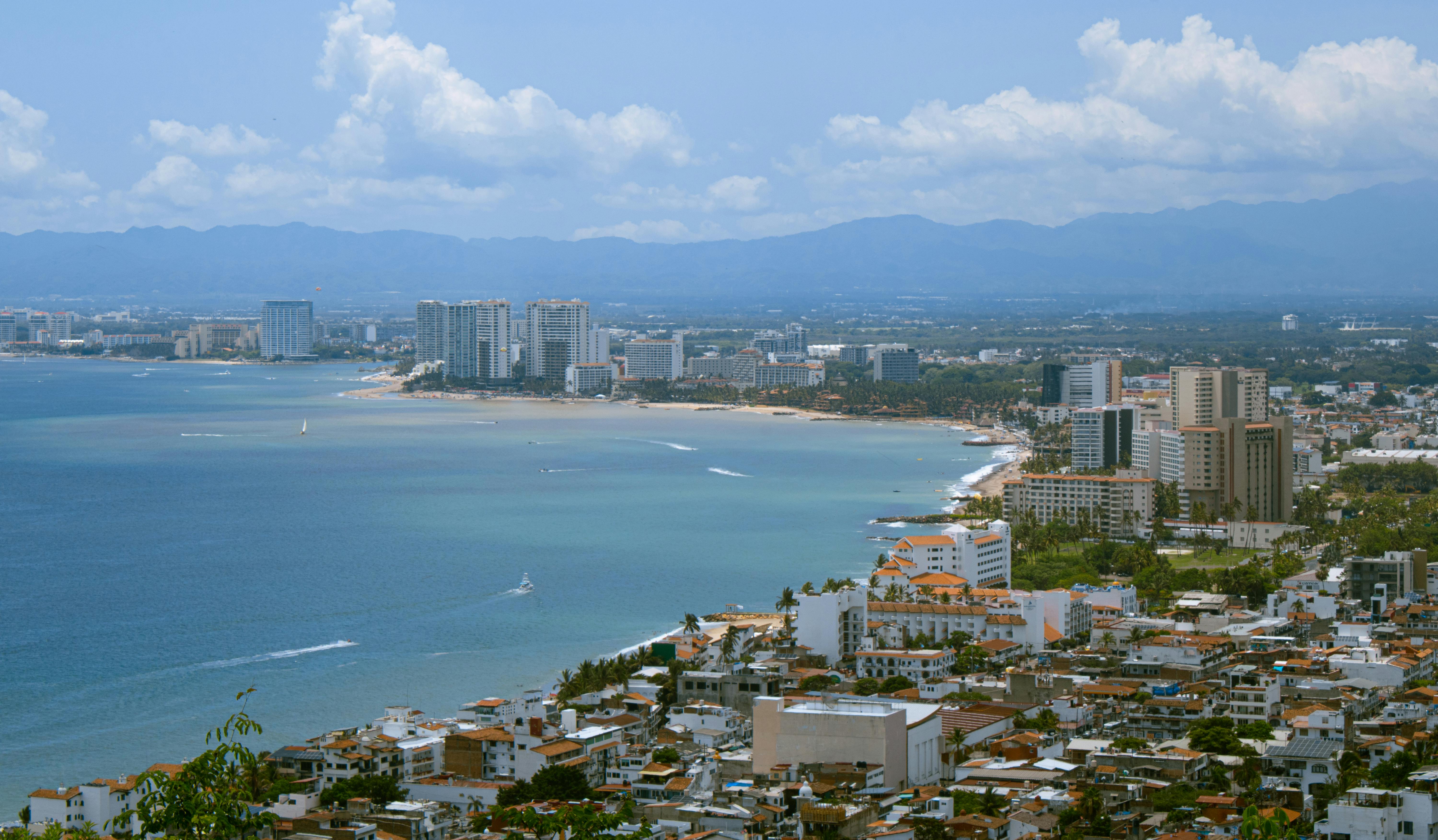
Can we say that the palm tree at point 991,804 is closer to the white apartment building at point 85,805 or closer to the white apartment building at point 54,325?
the white apartment building at point 85,805

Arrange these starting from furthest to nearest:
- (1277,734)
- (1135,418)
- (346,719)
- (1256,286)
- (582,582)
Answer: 1. (1256,286)
2. (1135,418)
3. (582,582)
4. (346,719)
5. (1277,734)

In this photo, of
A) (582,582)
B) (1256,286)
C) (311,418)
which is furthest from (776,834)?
(1256,286)

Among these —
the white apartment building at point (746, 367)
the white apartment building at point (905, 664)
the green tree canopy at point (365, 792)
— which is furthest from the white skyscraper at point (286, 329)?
the green tree canopy at point (365, 792)

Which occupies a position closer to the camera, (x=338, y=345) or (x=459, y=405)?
(x=459, y=405)

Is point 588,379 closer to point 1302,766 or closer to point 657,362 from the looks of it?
point 657,362

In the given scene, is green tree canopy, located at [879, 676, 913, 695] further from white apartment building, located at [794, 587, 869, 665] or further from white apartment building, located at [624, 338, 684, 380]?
white apartment building, located at [624, 338, 684, 380]

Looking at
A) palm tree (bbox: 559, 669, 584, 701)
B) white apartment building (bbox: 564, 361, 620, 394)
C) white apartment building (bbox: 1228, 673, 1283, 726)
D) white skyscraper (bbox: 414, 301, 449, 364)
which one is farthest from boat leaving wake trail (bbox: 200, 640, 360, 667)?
white skyscraper (bbox: 414, 301, 449, 364)

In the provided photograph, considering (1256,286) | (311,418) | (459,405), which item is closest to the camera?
(311,418)

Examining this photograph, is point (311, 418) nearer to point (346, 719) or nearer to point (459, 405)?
point (459, 405)
